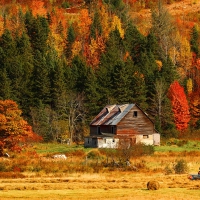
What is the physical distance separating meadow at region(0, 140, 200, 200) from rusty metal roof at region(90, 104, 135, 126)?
21920mm

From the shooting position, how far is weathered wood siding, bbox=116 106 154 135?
89.2m

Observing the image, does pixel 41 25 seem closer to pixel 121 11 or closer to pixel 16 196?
pixel 121 11

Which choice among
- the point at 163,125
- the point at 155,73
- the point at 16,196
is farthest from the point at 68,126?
the point at 16,196

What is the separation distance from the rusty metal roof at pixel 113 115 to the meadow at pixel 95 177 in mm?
21920

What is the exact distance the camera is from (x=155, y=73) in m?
116

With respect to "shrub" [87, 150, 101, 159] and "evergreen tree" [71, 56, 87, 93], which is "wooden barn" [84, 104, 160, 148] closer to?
"evergreen tree" [71, 56, 87, 93]

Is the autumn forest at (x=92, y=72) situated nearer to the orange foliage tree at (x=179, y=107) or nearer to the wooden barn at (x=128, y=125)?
the orange foliage tree at (x=179, y=107)

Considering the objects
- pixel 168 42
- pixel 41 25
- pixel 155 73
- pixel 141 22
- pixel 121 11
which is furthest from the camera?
pixel 141 22

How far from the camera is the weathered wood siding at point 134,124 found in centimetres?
8919

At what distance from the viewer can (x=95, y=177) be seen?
45.9 m

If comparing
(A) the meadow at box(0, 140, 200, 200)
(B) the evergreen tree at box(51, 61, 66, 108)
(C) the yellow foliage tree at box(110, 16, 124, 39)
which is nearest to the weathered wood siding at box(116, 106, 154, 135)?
(B) the evergreen tree at box(51, 61, 66, 108)

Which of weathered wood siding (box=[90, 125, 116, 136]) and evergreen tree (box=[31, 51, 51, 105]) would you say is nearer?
weathered wood siding (box=[90, 125, 116, 136])

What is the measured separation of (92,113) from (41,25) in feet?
102

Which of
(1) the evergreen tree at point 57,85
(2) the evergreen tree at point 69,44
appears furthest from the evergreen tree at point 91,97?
(2) the evergreen tree at point 69,44
